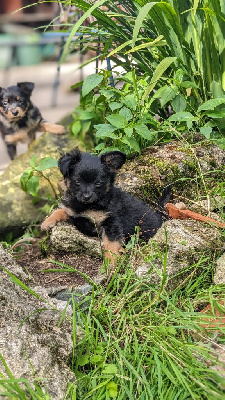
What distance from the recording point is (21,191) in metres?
5.34

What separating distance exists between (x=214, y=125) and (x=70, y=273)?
5.60 ft

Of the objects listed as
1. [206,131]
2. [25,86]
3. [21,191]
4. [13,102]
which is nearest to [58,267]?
[206,131]

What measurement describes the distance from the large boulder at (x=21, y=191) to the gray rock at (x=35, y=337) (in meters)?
2.24

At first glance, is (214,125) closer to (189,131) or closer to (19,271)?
(189,131)

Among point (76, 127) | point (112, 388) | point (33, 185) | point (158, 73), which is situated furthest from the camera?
point (76, 127)

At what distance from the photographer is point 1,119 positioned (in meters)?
6.19

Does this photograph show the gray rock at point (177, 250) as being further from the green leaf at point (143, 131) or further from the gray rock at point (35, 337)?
the green leaf at point (143, 131)

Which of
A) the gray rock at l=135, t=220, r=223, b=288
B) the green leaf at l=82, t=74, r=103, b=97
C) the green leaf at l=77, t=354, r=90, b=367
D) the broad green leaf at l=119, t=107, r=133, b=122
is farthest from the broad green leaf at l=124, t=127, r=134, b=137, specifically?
the green leaf at l=77, t=354, r=90, b=367

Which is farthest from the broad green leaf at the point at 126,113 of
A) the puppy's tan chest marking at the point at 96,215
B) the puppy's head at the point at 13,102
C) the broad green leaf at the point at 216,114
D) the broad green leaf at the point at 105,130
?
the puppy's head at the point at 13,102

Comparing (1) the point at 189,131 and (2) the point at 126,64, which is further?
(2) the point at 126,64

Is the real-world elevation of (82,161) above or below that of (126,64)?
below

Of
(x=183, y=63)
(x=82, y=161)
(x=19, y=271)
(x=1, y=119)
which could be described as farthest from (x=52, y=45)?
(x=19, y=271)

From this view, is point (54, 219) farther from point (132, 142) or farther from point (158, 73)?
point (158, 73)

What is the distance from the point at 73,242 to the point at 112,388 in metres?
1.31
